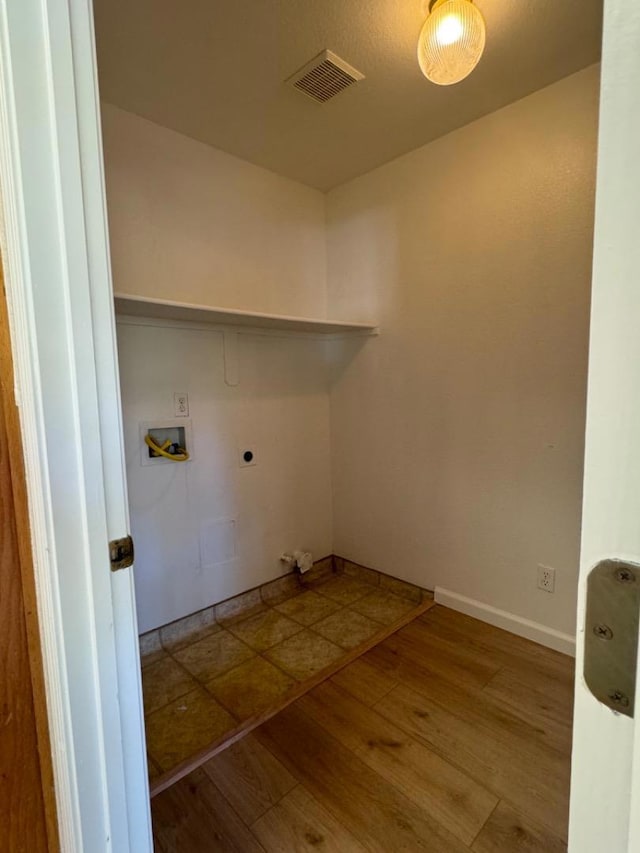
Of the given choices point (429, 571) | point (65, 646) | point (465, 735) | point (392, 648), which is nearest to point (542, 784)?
point (465, 735)

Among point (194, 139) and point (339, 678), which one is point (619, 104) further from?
point (194, 139)

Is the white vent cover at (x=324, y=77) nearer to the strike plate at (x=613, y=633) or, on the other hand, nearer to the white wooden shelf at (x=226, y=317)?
the white wooden shelf at (x=226, y=317)

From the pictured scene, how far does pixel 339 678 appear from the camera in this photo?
178 cm

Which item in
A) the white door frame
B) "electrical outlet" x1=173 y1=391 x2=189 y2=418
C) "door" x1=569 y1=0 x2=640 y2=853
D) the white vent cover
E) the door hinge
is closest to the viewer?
"door" x1=569 y1=0 x2=640 y2=853

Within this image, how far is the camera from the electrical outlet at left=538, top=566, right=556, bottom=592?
6.24ft

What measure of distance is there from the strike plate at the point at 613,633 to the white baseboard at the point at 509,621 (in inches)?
70.8

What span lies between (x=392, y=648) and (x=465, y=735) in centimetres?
51

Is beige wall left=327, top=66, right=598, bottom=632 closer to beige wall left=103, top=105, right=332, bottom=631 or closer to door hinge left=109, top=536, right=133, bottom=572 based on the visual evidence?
beige wall left=103, top=105, right=332, bottom=631

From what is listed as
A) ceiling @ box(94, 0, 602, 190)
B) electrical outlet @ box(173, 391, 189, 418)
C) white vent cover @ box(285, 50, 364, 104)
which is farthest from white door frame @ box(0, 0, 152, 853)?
electrical outlet @ box(173, 391, 189, 418)

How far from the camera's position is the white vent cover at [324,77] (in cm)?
158

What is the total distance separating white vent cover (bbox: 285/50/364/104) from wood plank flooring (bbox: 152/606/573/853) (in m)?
2.48

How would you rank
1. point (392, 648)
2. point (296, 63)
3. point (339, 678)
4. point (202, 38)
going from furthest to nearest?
point (392, 648) → point (339, 678) → point (296, 63) → point (202, 38)

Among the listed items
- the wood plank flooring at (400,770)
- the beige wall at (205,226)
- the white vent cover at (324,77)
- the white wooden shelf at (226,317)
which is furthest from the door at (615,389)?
the beige wall at (205,226)

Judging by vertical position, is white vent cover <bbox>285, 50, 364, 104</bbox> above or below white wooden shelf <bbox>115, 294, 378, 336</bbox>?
above
